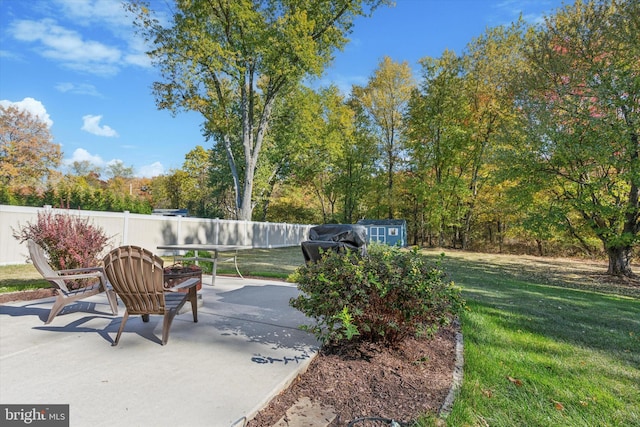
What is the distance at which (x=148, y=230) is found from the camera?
11.1 meters

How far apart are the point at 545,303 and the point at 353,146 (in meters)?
23.2

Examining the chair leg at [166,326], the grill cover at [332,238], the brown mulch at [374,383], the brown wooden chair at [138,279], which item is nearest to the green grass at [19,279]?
the brown wooden chair at [138,279]

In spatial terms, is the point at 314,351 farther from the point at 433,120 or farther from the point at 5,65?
the point at 5,65

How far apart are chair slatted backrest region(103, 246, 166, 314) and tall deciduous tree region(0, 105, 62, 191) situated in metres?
30.9

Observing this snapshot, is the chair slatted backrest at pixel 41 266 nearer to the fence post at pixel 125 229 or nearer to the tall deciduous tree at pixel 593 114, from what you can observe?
the fence post at pixel 125 229

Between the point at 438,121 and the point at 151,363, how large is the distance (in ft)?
73.3

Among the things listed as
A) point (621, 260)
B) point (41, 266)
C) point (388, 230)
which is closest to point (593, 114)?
point (621, 260)

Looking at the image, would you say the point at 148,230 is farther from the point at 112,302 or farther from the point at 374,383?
the point at 374,383

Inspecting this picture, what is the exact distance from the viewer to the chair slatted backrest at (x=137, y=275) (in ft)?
9.34

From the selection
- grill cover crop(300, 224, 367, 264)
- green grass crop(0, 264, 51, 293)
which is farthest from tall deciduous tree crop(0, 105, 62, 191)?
grill cover crop(300, 224, 367, 264)

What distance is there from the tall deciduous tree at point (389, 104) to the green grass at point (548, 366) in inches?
842

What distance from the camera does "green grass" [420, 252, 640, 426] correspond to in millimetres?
2057

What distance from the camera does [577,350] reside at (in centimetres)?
338

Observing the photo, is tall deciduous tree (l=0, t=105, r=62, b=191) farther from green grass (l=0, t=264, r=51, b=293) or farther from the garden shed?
the garden shed
